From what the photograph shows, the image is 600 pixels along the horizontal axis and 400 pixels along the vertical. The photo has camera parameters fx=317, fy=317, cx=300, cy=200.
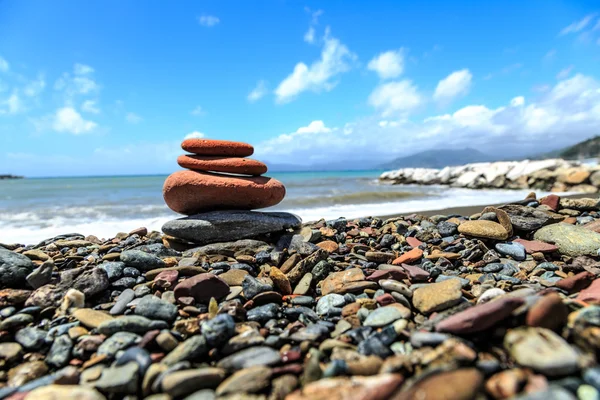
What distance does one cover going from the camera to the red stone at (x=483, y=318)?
2.52 metres

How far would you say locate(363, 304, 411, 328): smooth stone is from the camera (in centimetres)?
304

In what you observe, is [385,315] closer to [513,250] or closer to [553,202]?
[513,250]

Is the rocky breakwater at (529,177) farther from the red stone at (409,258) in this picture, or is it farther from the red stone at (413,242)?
the red stone at (409,258)

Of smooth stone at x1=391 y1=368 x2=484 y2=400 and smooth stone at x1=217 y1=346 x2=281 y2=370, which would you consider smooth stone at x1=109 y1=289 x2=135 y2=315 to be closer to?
smooth stone at x1=217 y1=346 x2=281 y2=370

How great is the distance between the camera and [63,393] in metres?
2.32

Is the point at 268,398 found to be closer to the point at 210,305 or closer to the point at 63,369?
the point at 210,305

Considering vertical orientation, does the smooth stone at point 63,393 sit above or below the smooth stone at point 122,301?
below

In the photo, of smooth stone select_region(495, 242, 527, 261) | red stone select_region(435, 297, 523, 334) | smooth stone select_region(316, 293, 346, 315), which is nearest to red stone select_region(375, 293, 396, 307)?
smooth stone select_region(316, 293, 346, 315)

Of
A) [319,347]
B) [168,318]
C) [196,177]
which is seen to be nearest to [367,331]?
[319,347]

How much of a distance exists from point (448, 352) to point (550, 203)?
6.49m

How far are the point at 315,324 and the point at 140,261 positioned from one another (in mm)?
2803

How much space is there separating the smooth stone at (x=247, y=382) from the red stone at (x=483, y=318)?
1506 mm

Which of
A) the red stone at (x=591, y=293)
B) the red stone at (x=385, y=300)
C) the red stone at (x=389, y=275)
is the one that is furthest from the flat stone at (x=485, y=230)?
the red stone at (x=385, y=300)

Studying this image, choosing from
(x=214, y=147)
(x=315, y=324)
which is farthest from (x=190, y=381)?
(x=214, y=147)
